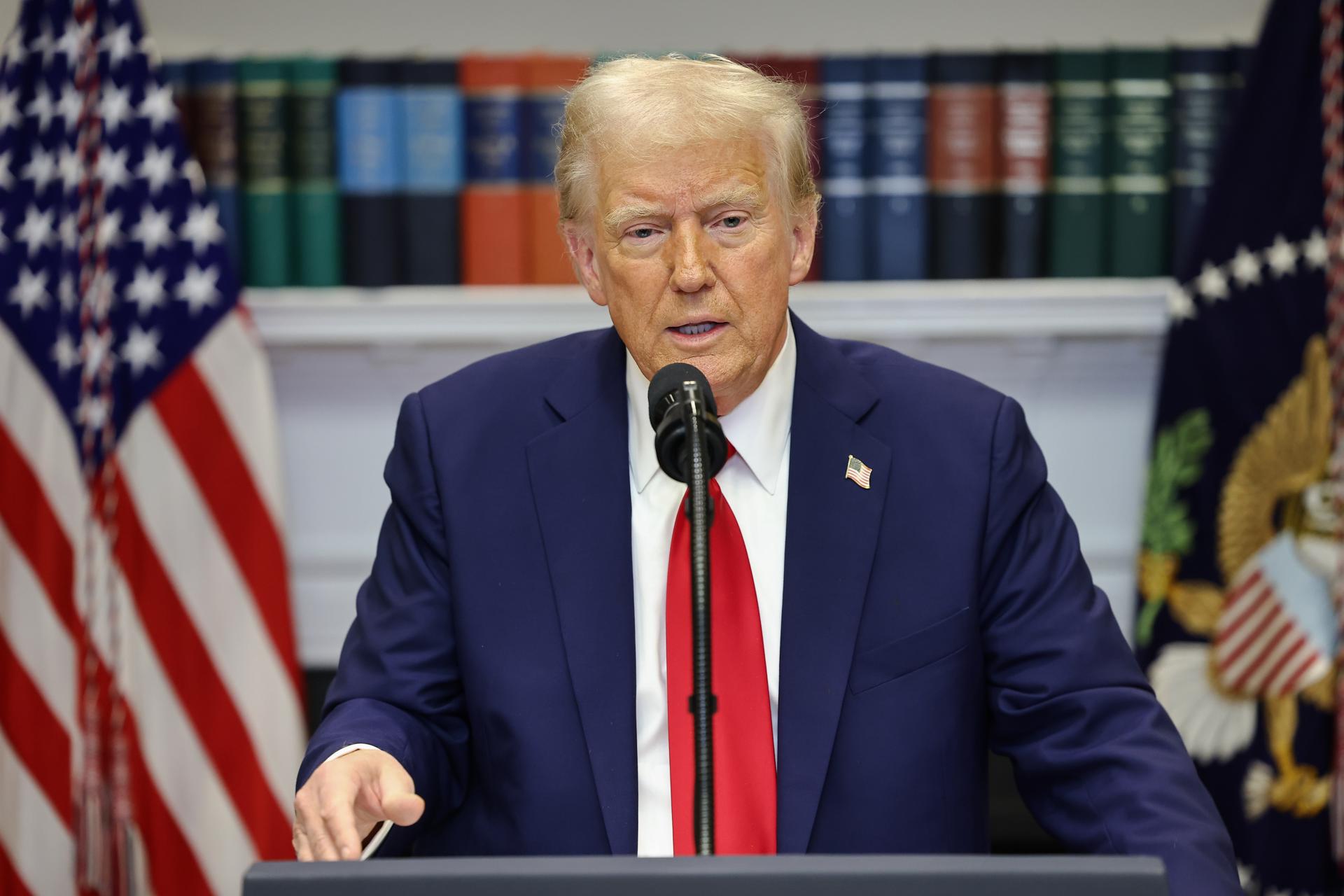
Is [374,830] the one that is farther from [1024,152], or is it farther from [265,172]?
[1024,152]

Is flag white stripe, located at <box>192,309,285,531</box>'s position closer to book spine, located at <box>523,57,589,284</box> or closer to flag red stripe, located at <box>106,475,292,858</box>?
flag red stripe, located at <box>106,475,292,858</box>

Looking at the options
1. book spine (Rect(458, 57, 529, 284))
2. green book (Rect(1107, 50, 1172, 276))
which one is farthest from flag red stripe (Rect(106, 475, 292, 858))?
green book (Rect(1107, 50, 1172, 276))

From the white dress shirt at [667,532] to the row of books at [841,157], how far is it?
1.10 metres

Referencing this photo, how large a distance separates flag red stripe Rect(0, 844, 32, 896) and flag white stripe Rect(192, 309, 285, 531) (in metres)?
0.75

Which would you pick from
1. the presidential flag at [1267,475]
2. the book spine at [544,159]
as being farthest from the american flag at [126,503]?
the presidential flag at [1267,475]

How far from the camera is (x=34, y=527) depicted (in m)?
2.66

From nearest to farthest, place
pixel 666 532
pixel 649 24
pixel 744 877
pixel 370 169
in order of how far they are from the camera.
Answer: pixel 744 877, pixel 666 532, pixel 370 169, pixel 649 24

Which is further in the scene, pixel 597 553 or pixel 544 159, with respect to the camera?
pixel 544 159

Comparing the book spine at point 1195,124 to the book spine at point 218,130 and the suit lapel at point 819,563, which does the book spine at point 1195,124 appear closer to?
the suit lapel at point 819,563

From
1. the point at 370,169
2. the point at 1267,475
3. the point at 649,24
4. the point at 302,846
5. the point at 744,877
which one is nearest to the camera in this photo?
the point at 744,877

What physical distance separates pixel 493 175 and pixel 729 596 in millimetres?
1420

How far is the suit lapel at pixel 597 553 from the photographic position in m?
1.48

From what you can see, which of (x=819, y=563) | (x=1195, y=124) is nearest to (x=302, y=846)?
(x=819, y=563)

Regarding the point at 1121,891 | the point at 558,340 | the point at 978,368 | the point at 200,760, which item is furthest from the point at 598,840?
the point at 978,368
